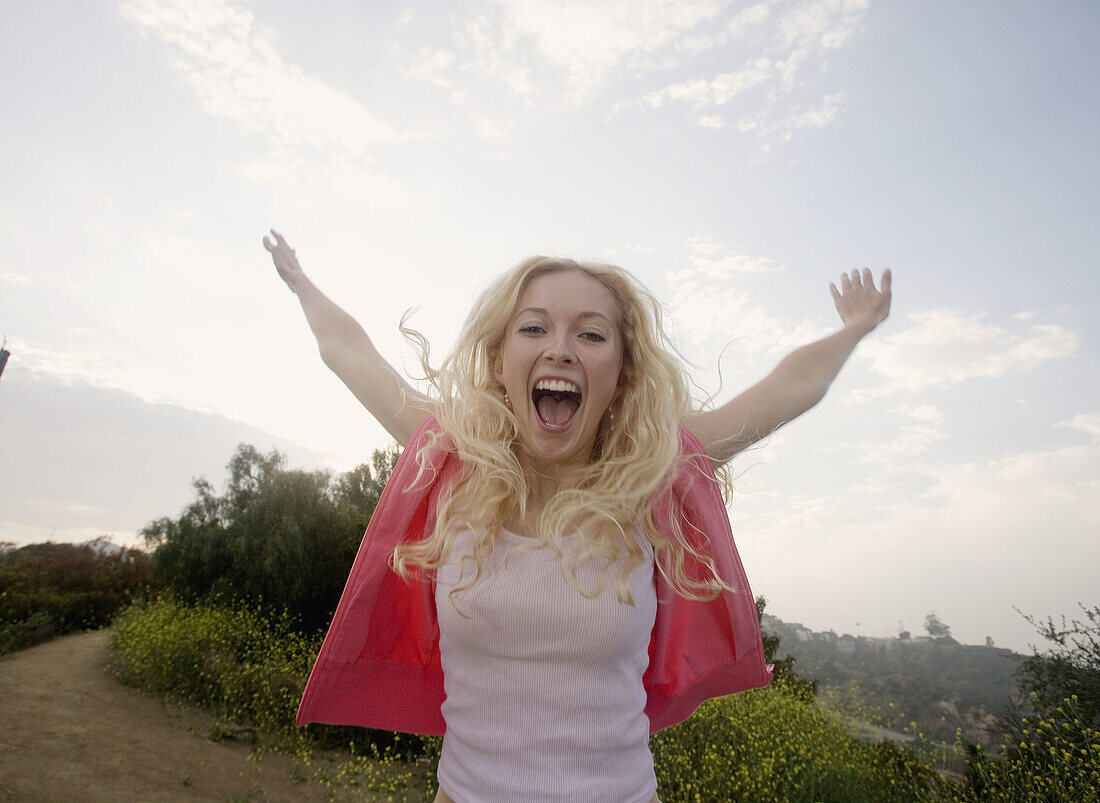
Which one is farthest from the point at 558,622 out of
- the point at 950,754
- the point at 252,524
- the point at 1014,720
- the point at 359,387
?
the point at 252,524

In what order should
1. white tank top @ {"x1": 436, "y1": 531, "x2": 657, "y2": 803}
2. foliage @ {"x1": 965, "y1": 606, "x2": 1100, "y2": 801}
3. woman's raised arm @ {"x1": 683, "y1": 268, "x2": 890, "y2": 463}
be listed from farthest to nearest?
1. foliage @ {"x1": 965, "y1": 606, "x2": 1100, "y2": 801}
2. woman's raised arm @ {"x1": 683, "y1": 268, "x2": 890, "y2": 463}
3. white tank top @ {"x1": 436, "y1": 531, "x2": 657, "y2": 803}

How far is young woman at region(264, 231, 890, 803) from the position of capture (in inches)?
57.8

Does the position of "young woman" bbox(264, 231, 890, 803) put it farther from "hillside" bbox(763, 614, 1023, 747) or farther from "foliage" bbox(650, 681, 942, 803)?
"hillside" bbox(763, 614, 1023, 747)

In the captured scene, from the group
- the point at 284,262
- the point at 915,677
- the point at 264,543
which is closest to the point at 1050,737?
the point at 915,677

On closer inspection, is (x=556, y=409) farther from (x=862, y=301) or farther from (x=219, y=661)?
(x=219, y=661)

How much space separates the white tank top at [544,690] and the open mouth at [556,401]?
45cm

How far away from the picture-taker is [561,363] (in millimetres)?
1795

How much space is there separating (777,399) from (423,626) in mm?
1317

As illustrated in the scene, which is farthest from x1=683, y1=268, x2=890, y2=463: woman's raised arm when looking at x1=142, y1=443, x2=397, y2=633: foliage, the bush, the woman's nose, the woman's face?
x1=142, y1=443, x2=397, y2=633: foliage

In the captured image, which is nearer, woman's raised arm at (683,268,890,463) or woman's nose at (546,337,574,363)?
woman's nose at (546,337,574,363)

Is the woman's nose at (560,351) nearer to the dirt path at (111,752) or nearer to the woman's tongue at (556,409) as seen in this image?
the woman's tongue at (556,409)

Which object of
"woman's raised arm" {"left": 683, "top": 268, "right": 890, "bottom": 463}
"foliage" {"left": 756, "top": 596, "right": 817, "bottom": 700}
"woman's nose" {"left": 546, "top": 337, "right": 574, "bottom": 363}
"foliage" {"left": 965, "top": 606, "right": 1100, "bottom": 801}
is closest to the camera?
"woman's nose" {"left": 546, "top": 337, "right": 574, "bottom": 363}

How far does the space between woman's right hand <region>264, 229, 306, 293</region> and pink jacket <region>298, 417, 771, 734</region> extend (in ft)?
2.86

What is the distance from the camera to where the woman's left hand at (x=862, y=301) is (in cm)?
228
